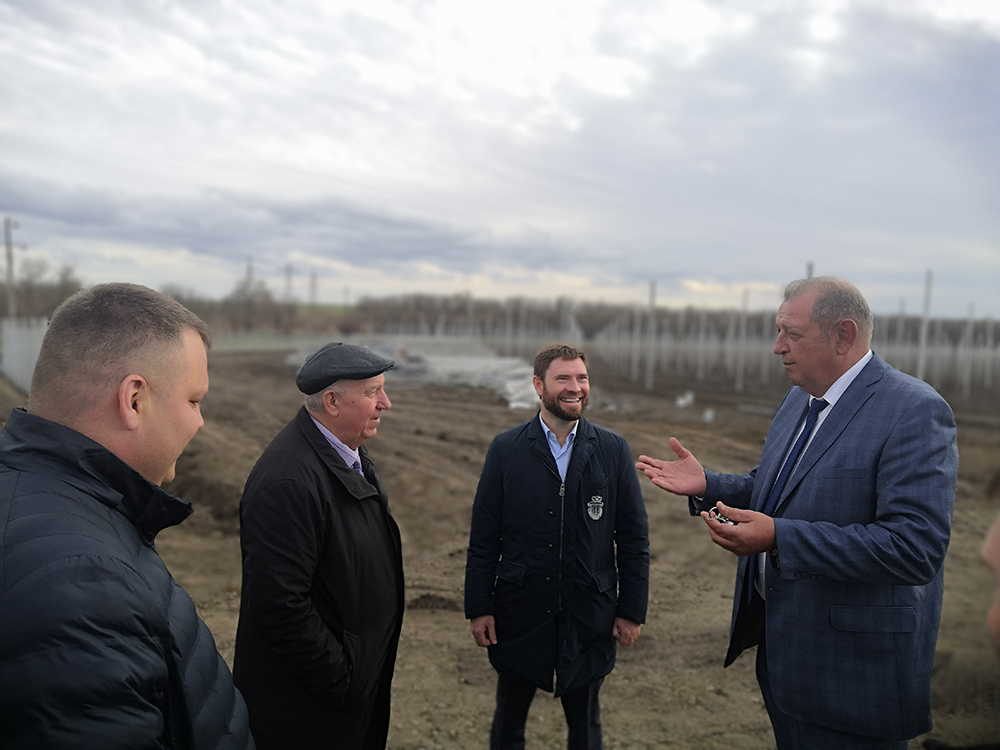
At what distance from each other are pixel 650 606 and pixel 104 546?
4.97 m

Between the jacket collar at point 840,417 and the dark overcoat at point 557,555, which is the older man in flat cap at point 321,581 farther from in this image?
the jacket collar at point 840,417

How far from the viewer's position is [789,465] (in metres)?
2.60

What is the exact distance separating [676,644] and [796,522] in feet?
9.88

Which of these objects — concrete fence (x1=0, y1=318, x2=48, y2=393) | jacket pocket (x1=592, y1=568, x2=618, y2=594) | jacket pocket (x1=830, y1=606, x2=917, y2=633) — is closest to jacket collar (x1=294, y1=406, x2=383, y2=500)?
jacket pocket (x1=592, y1=568, x2=618, y2=594)

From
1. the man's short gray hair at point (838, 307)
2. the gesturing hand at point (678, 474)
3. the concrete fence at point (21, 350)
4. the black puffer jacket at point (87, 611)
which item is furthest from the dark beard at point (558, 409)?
the concrete fence at point (21, 350)

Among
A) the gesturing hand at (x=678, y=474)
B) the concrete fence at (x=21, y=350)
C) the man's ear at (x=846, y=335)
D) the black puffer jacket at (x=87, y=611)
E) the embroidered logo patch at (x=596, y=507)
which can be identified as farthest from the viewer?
the concrete fence at (x=21, y=350)

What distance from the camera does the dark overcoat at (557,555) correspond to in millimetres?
2961

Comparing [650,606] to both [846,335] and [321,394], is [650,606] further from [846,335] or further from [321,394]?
[321,394]

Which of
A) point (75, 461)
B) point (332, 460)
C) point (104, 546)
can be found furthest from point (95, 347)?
point (332, 460)

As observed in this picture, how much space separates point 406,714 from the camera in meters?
3.85

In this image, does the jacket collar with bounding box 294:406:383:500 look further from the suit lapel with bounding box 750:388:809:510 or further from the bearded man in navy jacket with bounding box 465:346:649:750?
the suit lapel with bounding box 750:388:809:510

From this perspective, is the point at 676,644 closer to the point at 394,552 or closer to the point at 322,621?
the point at 394,552

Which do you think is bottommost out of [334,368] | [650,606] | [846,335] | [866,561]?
[650,606]

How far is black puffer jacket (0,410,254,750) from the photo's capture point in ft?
3.59
